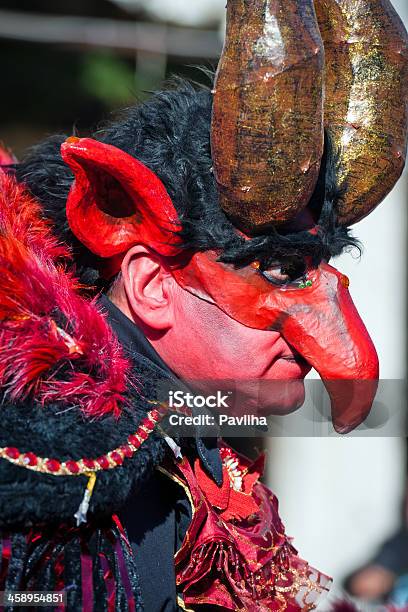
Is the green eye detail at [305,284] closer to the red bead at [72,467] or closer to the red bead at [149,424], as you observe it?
the red bead at [149,424]

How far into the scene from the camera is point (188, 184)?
1790 millimetres

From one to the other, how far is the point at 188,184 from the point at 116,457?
0.59 m

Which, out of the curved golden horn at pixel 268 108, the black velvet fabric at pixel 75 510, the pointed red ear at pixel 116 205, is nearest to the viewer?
the black velvet fabric at pixel 75 510

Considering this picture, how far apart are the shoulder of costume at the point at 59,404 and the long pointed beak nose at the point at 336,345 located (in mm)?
338

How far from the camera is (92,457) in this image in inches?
59.0

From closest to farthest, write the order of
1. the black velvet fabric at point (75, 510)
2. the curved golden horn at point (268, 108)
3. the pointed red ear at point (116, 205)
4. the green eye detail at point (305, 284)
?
the black velvet fabric at point (75, 510)
the curved golden horn at point (268, 108)
the pointed red ear at point (116, 205)
the green eye detail at point (305, 284)

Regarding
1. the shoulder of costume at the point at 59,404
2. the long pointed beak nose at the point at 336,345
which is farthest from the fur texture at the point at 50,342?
the long pointed beak nose at the point at 336,345

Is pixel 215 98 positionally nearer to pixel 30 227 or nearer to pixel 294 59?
pixel 294 59

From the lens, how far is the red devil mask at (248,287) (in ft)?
5.70

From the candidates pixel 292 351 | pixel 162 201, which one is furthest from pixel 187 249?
pixel 292 351

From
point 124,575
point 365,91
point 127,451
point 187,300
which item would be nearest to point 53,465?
point 127,451

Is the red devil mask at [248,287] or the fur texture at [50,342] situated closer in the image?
the fur texture at [50,342]

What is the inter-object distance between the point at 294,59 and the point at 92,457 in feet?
2.53

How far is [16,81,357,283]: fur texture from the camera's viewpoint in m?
1.76
